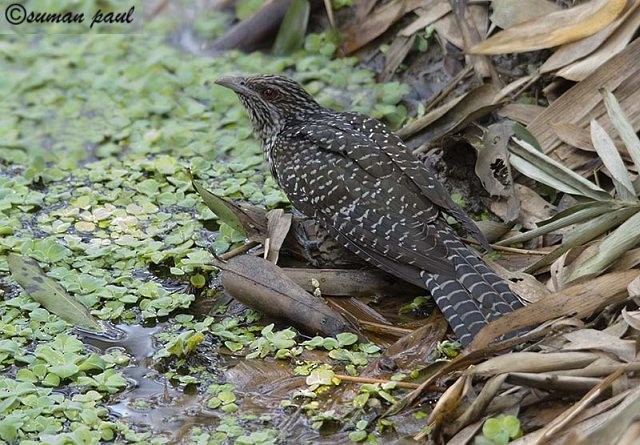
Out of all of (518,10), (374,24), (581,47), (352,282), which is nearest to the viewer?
(352,282)

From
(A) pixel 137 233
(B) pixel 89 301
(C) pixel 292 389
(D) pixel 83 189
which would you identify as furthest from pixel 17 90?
(C) pixel 292 389

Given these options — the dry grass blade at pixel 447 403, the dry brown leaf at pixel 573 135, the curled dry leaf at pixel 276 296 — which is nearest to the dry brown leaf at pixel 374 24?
the dry brown leaf at pixel 573 135

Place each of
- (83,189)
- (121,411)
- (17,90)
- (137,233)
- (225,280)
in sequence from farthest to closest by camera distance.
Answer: (17,90) < (83,189) < (137,233) < (225,280) < (121,411)

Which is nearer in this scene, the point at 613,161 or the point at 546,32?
the point at 613,161

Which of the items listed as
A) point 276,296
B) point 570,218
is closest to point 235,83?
point 276,296

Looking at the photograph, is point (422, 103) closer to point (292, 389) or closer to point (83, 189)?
point (83, 189)

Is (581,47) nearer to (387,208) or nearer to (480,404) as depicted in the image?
(387,208)

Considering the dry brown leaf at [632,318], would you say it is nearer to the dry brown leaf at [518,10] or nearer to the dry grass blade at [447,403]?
the dry grass blade at [447,403]
